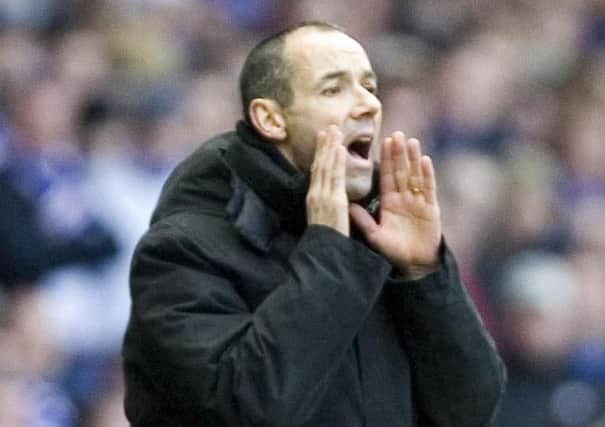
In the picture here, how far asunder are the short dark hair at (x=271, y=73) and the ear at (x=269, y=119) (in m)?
0.01

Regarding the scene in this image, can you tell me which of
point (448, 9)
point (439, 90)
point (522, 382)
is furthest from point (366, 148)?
point (448, 9)

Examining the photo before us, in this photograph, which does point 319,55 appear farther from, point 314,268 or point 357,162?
point 314,268

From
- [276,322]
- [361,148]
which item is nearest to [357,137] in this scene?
[361,148]

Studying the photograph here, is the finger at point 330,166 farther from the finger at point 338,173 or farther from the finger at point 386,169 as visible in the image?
the finger at point 386,169

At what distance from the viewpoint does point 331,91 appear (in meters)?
4.04

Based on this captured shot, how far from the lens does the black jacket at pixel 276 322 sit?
3807 millimetres

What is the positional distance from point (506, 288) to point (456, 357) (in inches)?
148

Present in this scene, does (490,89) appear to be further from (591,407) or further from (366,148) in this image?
(366,148)

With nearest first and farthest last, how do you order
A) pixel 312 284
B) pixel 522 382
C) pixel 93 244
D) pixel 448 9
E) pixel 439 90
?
pixel 312 284, pixel 93 244, pixel 522 382, pixel 439 90, pixel 448 9

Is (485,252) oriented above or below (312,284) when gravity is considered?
below

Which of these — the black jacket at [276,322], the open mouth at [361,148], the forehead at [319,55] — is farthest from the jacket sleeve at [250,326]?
the forehead at [319,55]

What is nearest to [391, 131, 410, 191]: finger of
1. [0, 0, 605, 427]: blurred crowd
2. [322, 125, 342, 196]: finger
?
[322, 125, 342, 196]: finger

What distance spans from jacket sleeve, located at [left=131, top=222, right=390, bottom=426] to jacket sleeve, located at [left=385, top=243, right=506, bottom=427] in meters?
0.13

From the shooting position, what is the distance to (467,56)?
8961 millimetres
